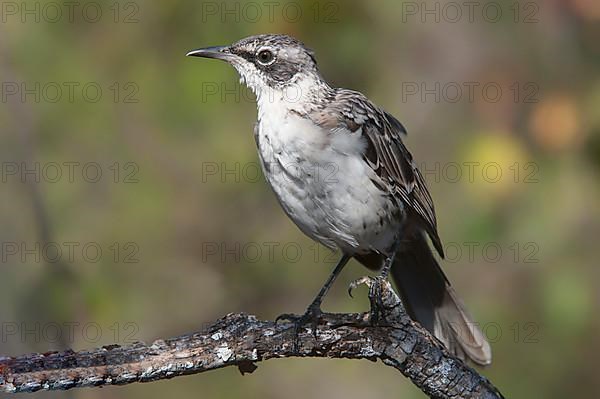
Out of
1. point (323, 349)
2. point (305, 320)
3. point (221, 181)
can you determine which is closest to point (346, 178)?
point (305, 320)

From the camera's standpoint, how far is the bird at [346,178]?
16.3 feet

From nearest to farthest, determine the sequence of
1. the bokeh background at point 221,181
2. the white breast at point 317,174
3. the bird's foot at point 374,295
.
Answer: the bird's foot at point 374,295 < the white breast at point 317,174 < the bokeh background at point 221,181

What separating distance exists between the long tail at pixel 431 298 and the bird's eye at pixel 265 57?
1.33m

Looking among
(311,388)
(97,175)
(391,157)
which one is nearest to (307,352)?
(391,157)

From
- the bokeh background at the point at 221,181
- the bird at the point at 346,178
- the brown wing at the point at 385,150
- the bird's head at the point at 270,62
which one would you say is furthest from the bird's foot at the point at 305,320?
the bokeh background at the point at 221,181

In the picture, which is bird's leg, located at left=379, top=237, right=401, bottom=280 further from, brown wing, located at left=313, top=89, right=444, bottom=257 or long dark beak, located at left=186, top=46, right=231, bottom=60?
long dark beak, located at left=186, top=46, right=231, bottom=60

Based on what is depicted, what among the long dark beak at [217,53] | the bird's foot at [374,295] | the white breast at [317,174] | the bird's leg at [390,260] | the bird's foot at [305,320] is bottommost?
the bird's foot at [305,320]

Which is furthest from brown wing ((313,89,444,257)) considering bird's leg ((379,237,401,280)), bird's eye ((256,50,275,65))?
bird's eye ((256,50,275,65))

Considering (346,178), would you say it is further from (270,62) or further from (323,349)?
(323,349)

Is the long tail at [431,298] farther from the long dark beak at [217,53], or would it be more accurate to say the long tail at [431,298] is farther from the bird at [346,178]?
the long dark beak at [217,53]

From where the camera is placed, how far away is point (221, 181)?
6.81 m

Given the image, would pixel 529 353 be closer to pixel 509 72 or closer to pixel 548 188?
pixel 548 188

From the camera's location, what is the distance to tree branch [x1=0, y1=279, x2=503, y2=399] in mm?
3975

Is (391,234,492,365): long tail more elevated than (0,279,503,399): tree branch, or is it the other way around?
(0,279,503,399): tree branch
